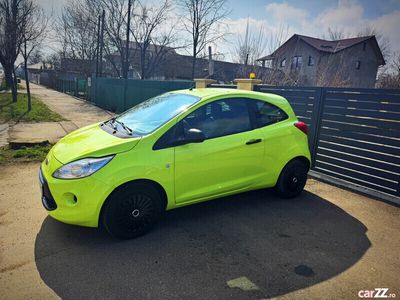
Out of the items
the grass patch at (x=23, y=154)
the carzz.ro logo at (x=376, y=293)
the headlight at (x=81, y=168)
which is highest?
the headlight at (x=81, y=168)

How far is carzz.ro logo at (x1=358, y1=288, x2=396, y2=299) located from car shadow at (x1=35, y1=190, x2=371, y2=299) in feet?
0.97

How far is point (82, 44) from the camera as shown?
31766 millimetres

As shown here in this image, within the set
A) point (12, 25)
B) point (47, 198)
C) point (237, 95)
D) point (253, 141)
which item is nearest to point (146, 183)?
point (47, 198)

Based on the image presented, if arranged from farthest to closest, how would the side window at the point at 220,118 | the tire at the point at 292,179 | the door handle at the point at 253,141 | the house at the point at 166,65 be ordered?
the house at the point at 166,65, the tire at the point at 292,179, the door handle at the point at 253,141, the side window at the point at 220,118

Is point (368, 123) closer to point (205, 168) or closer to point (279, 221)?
point (279, 221)

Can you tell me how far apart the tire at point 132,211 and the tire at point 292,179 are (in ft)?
6.48

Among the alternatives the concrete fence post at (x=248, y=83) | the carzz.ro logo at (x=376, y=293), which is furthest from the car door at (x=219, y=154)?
the concrete fence post at (x=248, y=83)

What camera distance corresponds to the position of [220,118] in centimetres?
376

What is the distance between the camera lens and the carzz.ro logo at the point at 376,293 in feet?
8.43

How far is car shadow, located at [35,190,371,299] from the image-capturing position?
255 centimetres

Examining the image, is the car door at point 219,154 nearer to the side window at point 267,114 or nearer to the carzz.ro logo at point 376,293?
the side window at point 267,114

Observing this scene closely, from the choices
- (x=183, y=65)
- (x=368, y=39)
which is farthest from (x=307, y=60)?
(x=183, y=65)

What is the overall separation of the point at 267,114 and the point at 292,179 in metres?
1.09

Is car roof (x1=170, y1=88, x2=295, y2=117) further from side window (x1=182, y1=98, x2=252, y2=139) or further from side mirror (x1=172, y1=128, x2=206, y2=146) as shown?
side mirror (x1=172, y1=128, x2=206, y2=146)
